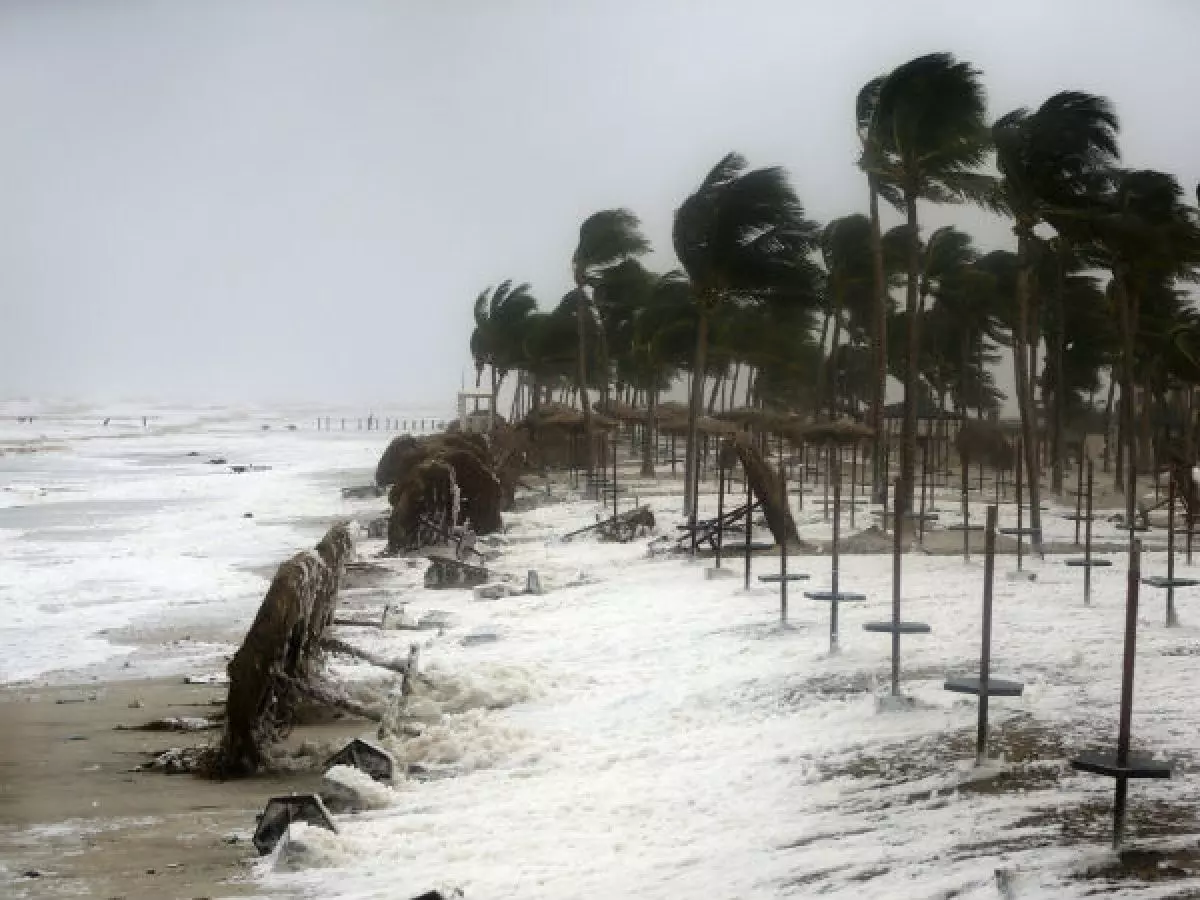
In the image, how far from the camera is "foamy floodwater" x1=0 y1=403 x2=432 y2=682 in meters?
15.6

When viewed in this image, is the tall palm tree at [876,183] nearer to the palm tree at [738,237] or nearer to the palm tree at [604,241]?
the palm tree at [738,237]

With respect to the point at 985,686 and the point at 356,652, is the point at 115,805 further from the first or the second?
the point at 985,686

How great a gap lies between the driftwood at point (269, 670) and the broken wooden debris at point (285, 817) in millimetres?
1823

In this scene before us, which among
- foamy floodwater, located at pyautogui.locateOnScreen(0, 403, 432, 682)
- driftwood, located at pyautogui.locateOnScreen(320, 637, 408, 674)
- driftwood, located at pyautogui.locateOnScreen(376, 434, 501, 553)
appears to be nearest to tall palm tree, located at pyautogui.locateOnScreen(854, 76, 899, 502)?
driftwood, located at pyautogui.locateOnScreen(376, 434, 501, 553)

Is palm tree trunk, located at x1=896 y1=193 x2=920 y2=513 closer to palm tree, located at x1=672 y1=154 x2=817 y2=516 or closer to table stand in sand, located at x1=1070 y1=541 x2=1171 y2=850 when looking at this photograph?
palm tree, located at x1=672 y1=154 x2=817 y2=516

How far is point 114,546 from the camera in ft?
87.9

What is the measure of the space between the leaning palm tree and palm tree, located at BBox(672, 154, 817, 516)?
13.2ft

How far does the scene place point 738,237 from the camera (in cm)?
2917

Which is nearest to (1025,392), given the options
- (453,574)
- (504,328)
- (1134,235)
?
(1134,235)

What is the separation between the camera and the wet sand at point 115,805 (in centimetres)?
731

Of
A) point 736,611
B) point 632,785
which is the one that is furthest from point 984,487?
point 632,785

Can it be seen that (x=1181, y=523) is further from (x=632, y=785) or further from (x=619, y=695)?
(x=632, y=785)

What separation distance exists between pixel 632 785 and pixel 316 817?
72.4 inches

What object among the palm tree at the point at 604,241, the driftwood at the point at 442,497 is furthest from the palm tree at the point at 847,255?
the driftwood at the point at 442,497
